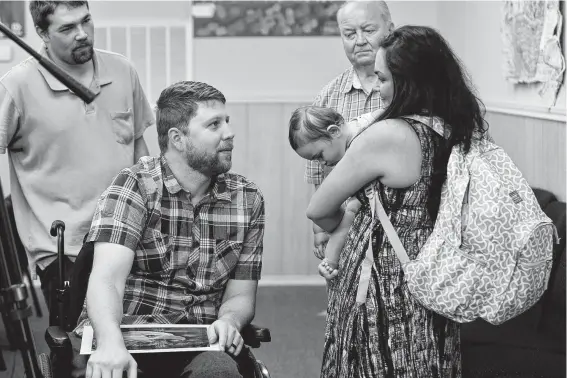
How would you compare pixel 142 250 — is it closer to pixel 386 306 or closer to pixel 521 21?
pixel 386 306

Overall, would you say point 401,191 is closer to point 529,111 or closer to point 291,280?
point 529,111

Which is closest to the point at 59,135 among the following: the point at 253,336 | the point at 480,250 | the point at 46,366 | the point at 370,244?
the point at 46,366

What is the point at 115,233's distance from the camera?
244 cm

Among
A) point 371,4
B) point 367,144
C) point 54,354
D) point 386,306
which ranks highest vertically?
point 371,4

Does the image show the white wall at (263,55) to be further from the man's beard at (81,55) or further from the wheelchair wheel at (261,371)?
the wheelchair wheel at (261,371)

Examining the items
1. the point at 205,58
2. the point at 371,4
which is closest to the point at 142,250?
the point at 371,4

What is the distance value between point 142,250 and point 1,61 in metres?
3.96

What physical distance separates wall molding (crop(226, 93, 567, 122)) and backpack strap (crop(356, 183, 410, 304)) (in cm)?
206

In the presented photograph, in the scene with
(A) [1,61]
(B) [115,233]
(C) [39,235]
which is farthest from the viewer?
(A) [1,61]

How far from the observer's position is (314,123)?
2885mm

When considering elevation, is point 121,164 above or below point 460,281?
above

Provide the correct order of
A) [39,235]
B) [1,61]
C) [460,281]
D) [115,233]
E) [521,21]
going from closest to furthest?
[460,281], [115,233], [39,235], [521,21], [1,61]

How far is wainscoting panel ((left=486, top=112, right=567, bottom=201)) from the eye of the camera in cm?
404

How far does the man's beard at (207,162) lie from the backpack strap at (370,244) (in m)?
0.50
